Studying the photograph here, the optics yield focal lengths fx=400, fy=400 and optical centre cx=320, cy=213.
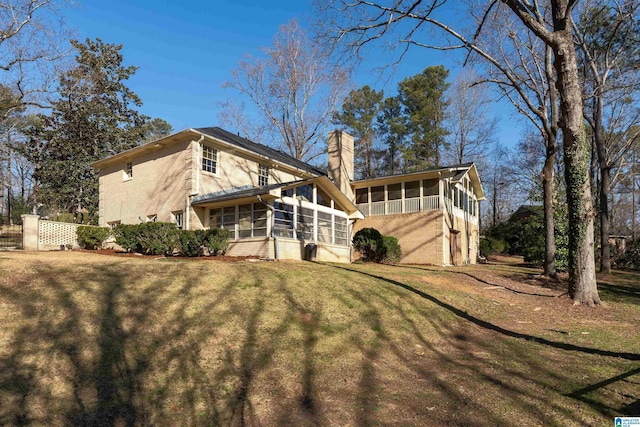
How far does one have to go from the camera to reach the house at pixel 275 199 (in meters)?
16.3

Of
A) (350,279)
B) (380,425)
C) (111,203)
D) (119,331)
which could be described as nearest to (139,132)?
(111,203)

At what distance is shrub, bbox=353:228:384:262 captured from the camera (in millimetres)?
20359

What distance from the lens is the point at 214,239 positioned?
14.6 metres

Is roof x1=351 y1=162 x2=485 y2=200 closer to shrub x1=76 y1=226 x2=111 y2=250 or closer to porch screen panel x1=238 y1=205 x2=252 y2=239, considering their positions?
porch screen panel x1=238 y1=205 x2=252 y2=239

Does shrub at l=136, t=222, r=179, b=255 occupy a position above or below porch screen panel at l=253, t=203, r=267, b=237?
below

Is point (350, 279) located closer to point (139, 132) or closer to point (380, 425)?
point (380, 425)

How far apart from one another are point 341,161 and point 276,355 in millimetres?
18917

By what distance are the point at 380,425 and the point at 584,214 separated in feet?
31.0

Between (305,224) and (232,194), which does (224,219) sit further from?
(305,224)

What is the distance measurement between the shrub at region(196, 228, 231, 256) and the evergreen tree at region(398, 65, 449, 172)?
25445 mm

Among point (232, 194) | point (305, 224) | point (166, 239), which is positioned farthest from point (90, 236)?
point (305, 224)

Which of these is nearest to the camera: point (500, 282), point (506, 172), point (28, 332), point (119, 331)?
point (28, 332)

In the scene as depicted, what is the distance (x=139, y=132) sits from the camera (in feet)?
107

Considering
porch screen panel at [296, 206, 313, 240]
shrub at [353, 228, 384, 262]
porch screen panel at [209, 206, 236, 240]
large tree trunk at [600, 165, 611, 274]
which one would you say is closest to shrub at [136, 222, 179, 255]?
porch screen panel at [209, 206, 236, 240]
